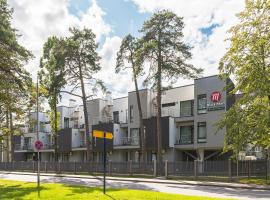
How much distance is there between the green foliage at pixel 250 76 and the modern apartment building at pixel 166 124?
547 cm

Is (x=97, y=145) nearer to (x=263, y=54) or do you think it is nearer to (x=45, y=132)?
(x=45, y=132)

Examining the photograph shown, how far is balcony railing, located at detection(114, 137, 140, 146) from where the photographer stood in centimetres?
5002

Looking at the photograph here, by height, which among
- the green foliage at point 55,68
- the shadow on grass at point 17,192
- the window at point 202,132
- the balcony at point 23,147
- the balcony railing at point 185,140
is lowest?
the balcony at point 23,147

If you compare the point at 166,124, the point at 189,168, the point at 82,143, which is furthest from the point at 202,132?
the point at 82,143

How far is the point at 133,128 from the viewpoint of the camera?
5097 centimetres

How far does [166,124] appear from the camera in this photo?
151 ft

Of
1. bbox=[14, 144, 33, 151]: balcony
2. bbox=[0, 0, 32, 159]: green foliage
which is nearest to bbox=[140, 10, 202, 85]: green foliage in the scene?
bbox=[0, 0, 32, 159]: green foliage

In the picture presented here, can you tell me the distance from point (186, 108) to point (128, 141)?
29.6ft

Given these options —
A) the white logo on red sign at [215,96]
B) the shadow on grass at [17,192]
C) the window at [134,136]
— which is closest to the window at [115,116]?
the window at [134,136]

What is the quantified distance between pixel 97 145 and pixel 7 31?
30.7 meters

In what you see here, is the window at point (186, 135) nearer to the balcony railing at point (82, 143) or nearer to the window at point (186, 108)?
the window at point (186, 108)

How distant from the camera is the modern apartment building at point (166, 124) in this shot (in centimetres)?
4212

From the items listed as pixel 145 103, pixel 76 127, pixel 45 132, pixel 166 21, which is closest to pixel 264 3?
pixel 166 21

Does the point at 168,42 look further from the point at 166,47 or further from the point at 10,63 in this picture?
the point at 10,63
